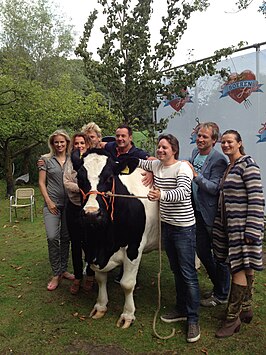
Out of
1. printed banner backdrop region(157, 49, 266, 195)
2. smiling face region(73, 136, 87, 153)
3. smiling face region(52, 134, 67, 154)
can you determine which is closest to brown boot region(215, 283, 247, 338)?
smiling face region(73, 136, 87, 153)

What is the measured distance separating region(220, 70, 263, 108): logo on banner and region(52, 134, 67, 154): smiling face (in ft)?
13.1

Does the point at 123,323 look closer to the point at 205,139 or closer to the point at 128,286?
the point at 128,286

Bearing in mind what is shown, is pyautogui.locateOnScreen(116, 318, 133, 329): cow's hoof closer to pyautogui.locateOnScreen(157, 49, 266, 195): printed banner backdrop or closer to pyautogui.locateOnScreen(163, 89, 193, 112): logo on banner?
pyautogui.locateOnScreen(157, 49, 266, 195): printed banner backdrop

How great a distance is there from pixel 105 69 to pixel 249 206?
5468 mm

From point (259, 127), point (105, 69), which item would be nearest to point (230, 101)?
point (259, 127)

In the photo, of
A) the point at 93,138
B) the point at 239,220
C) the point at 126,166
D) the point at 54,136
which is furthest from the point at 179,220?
the point at 54,136

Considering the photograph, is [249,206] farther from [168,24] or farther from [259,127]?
[168,24]

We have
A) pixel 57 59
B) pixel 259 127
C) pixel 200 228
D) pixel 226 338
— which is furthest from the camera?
pixel 57 59

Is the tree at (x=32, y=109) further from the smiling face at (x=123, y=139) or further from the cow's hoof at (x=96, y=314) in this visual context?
the cow's hoof at (x=96, y=314)

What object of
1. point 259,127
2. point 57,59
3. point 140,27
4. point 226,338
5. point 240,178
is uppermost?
point 57,59

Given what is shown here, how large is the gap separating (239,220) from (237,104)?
14.5ft

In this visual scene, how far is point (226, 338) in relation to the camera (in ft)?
11.4

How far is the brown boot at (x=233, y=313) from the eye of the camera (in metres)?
3.43

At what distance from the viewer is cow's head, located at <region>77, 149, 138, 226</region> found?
313 cm
